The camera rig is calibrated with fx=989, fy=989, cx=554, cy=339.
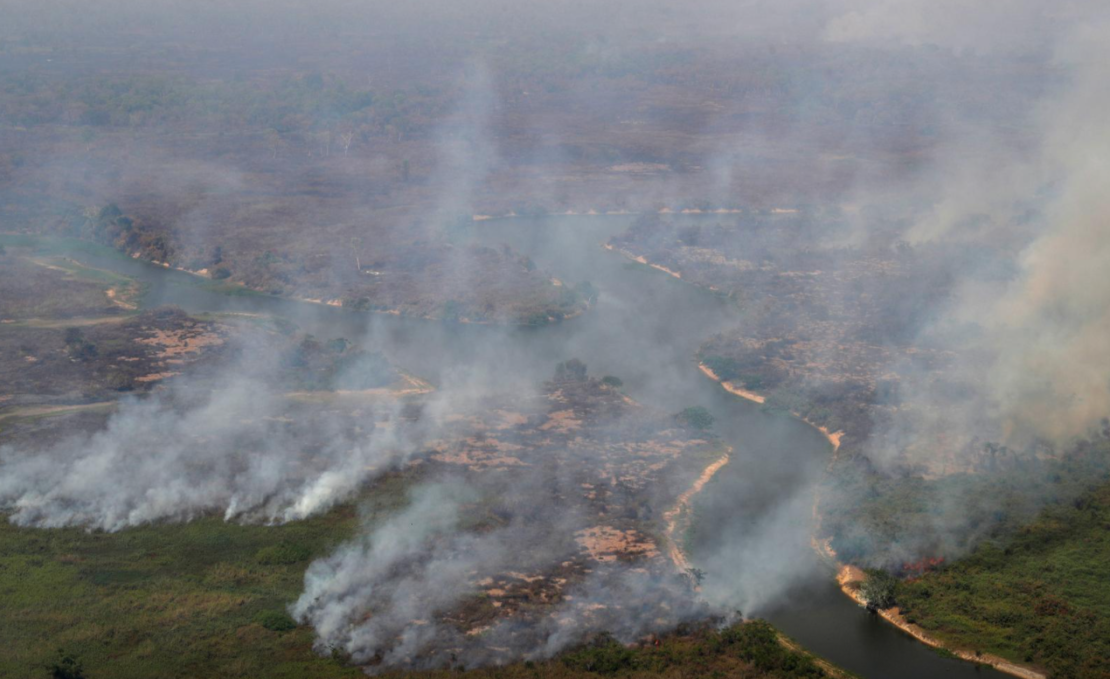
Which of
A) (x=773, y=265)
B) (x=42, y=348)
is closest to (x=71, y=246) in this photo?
(x=42, y=348)

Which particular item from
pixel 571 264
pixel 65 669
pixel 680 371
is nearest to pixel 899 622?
pixel 680 371

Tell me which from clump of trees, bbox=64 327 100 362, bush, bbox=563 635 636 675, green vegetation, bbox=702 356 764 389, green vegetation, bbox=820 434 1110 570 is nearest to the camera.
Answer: bush, bbox=563 635 636 675

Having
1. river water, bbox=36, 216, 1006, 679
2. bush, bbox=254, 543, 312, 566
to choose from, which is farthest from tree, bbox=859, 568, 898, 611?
bush, bbox=254, 543, 312, 566

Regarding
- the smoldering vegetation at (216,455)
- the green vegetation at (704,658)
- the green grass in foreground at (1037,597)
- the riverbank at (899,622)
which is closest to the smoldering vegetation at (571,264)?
the smoldering vegetation at (216,455)

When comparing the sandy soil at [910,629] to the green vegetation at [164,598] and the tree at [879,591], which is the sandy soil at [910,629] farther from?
the green vegetation at [164,598]

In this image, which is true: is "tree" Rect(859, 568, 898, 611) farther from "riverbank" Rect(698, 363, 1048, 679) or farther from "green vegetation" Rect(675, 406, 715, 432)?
"green vegetation" Rect(675, 406, 715, 432)

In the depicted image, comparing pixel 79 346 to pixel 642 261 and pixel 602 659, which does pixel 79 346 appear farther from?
pixel 642 261

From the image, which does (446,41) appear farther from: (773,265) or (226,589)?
(226,589)
